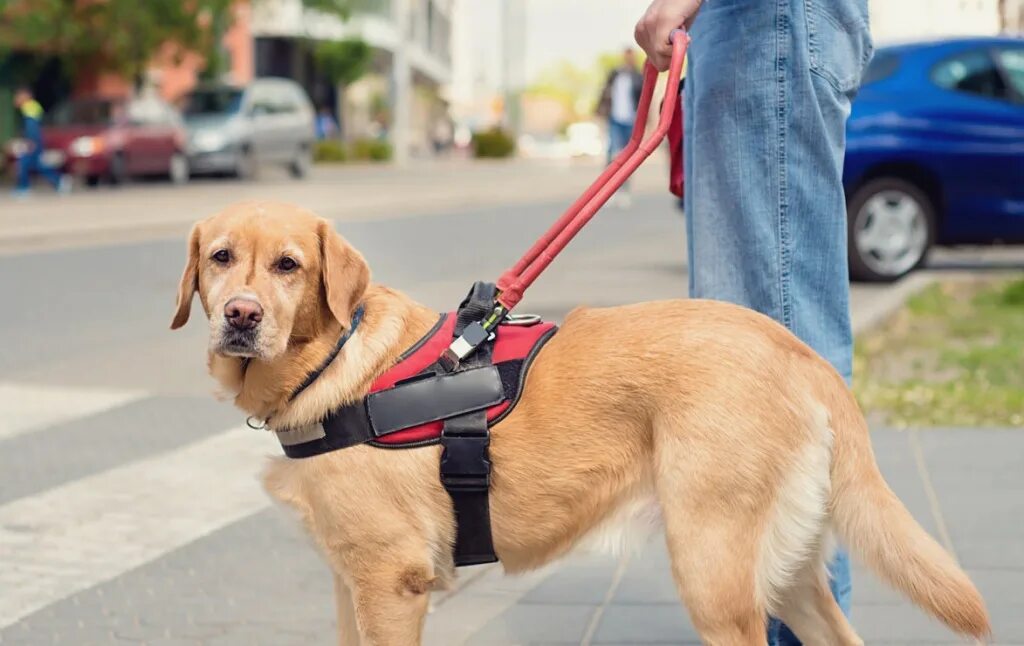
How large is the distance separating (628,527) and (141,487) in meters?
3.37

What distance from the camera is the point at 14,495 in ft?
20.0

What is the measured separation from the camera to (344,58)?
57156mm

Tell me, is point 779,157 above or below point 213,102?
above

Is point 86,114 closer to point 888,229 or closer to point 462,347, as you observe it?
point 888,229

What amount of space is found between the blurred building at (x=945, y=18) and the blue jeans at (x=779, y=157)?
23.2 ft

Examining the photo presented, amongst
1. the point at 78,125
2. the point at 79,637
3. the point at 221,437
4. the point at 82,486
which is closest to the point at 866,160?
the point at 221,437

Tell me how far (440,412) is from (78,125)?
31.6 m

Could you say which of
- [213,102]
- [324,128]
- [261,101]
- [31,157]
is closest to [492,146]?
[324,128]

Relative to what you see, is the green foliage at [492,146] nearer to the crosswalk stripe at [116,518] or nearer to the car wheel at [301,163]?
the car wheel at [301,163]

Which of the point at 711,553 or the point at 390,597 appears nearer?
the point at 711,553

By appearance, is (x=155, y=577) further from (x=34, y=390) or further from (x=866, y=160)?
(x=866, y=160)

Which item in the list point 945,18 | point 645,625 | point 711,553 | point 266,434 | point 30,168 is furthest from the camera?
point 30,168

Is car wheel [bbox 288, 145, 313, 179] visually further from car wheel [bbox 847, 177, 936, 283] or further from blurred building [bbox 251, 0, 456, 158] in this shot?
car wheel [bbox 847, 177, 936, 283]

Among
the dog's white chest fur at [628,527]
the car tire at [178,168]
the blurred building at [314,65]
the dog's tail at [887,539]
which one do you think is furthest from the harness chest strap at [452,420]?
the blurred building at [314,65]
